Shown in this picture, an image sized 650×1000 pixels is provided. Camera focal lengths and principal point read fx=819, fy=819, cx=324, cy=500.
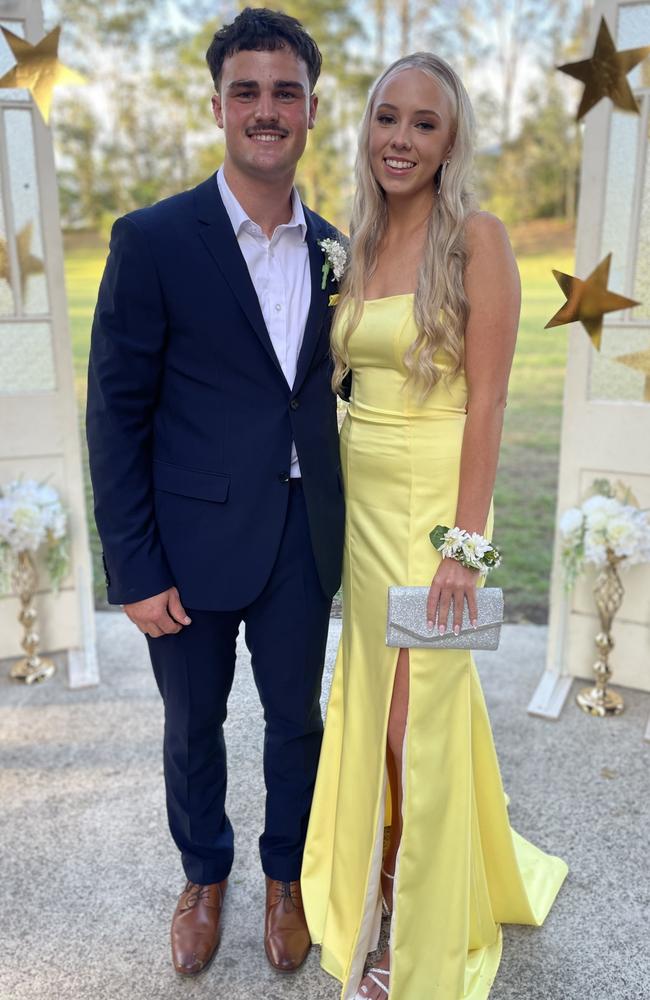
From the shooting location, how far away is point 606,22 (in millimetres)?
2730

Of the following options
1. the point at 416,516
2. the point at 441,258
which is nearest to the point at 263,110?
the point at 441,258

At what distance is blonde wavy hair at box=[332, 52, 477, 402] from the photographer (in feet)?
5.28

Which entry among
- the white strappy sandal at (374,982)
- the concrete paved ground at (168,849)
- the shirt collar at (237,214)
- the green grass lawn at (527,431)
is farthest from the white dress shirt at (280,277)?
the green grass lawn at (527,431)

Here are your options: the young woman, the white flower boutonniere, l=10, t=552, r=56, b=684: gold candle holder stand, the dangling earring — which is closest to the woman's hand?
the young woman

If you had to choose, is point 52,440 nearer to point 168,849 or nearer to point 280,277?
point 168,849

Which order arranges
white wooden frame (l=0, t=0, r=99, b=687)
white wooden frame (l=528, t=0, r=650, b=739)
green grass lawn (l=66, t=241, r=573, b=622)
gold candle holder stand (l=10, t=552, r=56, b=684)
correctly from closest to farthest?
1. white wooden frame (l=528, t=0, r=650, b=739)
2. white wooden frame (l=0, t=0, r=99, b=687)
3. gold candle holder stand (l=10, t=552, r=56, b=684)
4. green grass lawn (l=66, t=241, r=573, b=622)

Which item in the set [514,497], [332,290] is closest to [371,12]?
[514,497]

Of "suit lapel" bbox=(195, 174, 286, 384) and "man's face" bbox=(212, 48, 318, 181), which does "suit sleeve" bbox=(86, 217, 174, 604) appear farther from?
"man's face" bbox=(212, 48, 318, 181)

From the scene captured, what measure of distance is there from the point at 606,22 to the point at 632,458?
1496mm

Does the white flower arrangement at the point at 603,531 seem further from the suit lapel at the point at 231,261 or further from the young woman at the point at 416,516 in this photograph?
the suit lapel at the point at 231,261

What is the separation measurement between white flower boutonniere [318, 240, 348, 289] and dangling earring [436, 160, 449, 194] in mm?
242

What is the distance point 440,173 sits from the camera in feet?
5.64

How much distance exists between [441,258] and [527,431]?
241 inches

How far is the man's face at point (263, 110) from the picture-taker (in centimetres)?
167
